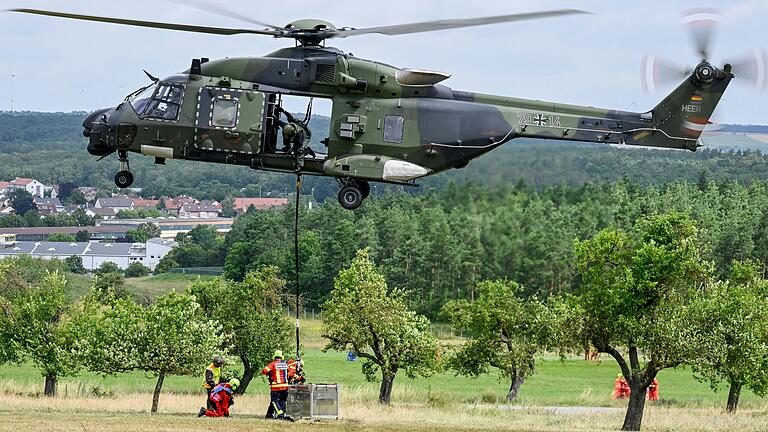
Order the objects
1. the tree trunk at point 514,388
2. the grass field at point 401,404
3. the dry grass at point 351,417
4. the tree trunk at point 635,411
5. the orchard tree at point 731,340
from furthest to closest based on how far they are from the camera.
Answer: the tree trunk at point 514,388 → the tree trunk at point 635,411 → the orchard tree at point 731,340 → the grass field at point 401,404 → the dry grass at point 351,417

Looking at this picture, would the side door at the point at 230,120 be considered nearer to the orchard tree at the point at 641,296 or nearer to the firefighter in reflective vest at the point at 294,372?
the firefighter in reflective vest at the point at 294,372

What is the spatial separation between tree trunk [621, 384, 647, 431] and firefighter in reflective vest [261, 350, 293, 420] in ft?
52.0

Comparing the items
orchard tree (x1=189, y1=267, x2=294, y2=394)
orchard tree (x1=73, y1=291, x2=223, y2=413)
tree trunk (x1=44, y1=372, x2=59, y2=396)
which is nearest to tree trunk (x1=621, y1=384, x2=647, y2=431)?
orchard tree (x1=73, y1=291, x2=223, y2=413)

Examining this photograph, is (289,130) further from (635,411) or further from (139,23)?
(635,411)

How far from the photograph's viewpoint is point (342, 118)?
29125mm

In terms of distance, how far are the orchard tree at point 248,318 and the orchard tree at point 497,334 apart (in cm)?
900

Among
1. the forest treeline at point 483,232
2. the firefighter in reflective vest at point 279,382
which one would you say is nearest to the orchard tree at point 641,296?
the forest treeline at point 483,232

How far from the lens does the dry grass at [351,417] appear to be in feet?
115

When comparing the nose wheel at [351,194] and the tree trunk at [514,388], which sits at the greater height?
the nose wheel at [351,194]

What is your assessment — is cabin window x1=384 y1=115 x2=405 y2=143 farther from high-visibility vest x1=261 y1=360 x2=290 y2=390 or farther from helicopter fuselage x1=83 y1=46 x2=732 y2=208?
high-visibility vest x1=261 y1=360 x2=290 y2=390

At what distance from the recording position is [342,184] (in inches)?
1161

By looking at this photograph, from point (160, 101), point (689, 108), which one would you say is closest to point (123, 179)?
point (160, 101)

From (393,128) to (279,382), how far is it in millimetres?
11195

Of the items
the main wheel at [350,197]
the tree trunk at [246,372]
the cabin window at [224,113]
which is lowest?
the tree trunk at [246,372]
